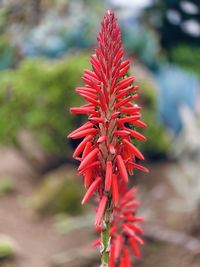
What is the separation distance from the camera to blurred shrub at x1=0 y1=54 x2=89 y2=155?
663 cm

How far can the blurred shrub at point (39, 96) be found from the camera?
21.7 ft

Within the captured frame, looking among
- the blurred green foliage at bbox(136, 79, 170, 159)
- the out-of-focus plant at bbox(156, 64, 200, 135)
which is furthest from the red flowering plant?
the out-of-focus plant at bbox(156, 64, 200, 135)

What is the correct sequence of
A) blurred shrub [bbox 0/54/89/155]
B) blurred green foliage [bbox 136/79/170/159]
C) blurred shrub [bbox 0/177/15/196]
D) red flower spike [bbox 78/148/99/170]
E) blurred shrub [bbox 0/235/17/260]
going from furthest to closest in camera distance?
blurred shrub [bbox 0/177/15/196] < blurred green foliage [bbox 136/79/170/159] < blurred shrub [bbox 0/54/89/155] < blurred shrub [bbox 0/235/17/260] < red flower spike [bbox 78/148/99/170]

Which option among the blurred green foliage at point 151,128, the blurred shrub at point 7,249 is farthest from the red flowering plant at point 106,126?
the blurred green foliage at point 151,128

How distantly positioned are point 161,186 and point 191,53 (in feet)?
5.12

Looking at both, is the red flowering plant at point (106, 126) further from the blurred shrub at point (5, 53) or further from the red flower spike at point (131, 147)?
the blurred shrub at point (5, 53)

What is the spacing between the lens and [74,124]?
23.0 ft

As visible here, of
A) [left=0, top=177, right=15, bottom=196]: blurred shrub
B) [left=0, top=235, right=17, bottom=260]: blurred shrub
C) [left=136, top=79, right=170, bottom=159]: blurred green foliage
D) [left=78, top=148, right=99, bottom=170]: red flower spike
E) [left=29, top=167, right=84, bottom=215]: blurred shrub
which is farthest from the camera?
[left=0, top=177, right=15, bottom=196]: blurred shrub

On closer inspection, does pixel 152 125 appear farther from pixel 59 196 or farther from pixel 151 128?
Result: pixel 59 196

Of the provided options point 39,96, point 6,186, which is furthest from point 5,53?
point 6,186

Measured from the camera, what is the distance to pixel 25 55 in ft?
24.9

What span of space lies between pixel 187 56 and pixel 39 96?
5.45 ft

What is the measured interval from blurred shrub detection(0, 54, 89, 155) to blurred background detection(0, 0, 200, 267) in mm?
11

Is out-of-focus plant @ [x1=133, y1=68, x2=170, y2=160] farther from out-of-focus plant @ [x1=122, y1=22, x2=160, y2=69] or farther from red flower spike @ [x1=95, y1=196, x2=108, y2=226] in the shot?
red flower spike @ [x1=95, y1=196, x2=108, y2=226]
